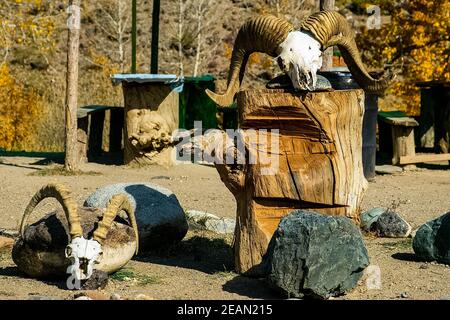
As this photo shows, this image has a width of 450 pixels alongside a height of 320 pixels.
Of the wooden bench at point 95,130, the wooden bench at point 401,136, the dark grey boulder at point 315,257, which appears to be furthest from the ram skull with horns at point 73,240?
the wooden bench at point 401,136

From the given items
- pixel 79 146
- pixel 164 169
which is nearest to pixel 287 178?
pixel 164 169

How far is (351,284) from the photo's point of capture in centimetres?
744

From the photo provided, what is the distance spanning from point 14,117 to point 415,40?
8.30 meters

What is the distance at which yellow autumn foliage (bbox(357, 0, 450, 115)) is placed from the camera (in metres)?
17.4

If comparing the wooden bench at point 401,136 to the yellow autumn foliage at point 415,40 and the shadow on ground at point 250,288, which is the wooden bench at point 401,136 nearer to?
the yellow autumn foliage at point 415,40

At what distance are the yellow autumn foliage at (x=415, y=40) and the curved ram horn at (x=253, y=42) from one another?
8857 millimetres

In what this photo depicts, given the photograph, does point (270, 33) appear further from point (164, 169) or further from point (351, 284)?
point (164, 169)

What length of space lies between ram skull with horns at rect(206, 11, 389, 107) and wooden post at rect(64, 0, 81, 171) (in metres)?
6.42

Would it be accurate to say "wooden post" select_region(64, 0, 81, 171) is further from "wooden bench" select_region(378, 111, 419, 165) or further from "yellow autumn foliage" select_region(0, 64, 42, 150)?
"wooden bench" select_region(378, 111, 419, 165)

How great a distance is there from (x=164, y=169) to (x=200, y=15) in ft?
43.0

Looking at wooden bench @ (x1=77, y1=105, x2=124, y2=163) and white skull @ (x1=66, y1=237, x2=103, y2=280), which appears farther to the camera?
wooden bench @ (x1=77, y1=105, x2=124, y2=163)

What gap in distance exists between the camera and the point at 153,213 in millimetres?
9211

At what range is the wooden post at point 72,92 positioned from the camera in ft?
48.4

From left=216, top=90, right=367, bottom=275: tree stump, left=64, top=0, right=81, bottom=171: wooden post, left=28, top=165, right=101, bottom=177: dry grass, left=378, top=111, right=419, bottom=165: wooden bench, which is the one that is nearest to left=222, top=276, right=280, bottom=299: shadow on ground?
left=216, top=90, right=367, bottom=275: tree stump
